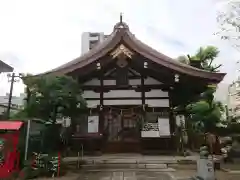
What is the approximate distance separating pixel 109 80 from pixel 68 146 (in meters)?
4.25

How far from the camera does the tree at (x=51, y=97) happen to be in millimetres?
10180

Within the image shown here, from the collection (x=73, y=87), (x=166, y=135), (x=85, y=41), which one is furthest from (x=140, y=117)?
(x=85, y=41)

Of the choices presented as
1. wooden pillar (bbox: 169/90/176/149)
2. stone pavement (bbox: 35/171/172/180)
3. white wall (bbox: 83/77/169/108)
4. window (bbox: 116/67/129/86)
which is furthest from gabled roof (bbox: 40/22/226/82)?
stone pavement (bbox: 35/171/172/180)

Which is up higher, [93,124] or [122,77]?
[122,77]

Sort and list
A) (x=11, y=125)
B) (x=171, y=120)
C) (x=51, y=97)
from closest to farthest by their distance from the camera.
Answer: (x=11, y=125), (x=51, y=97), (x=171, y=120)

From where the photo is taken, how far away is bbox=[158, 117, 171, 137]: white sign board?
1350cm

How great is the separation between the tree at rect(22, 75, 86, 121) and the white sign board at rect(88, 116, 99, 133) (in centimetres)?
274

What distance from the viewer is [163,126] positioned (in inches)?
536

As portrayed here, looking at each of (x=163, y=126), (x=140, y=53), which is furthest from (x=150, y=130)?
(x=140, y=53)

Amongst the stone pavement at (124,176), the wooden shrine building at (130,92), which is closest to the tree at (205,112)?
the wooden shrine building at (130,92)

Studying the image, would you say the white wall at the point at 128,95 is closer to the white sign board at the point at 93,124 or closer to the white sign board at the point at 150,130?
the white sign board at the point at 93,124

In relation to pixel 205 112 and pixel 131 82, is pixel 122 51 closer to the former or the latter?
pixel 131 82

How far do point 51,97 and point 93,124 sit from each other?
4.20 meters

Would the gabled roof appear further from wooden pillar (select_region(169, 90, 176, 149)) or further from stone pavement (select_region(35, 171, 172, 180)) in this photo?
stone pavement (select_region(35, 171, 172, 180))
